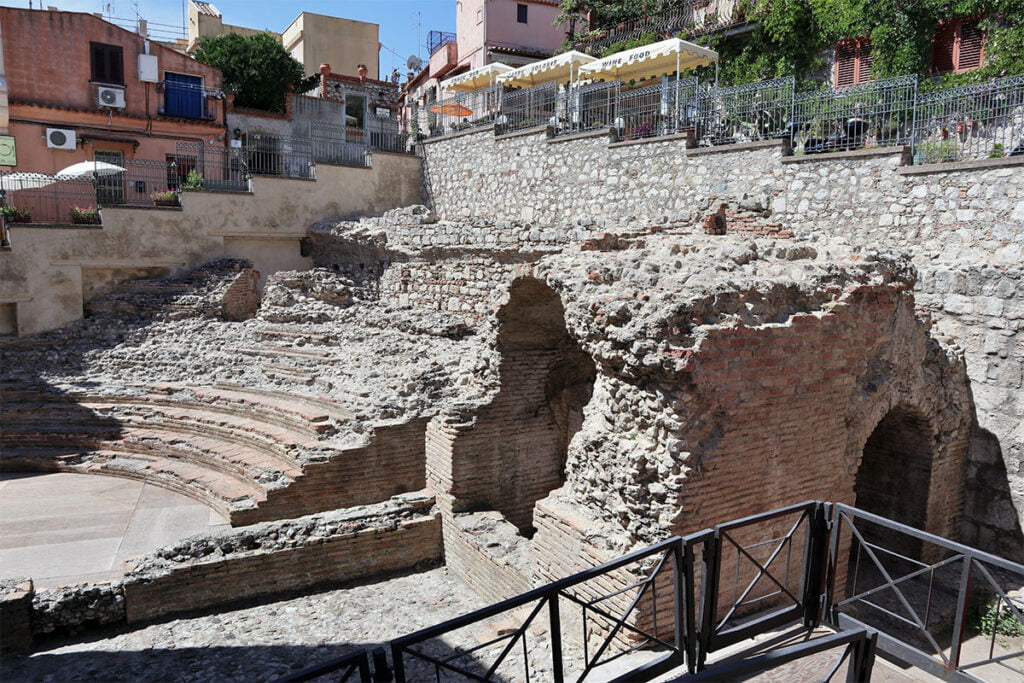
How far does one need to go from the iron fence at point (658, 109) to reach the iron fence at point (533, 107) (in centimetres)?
179

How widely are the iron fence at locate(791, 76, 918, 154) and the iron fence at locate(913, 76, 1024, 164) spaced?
29 centimetres

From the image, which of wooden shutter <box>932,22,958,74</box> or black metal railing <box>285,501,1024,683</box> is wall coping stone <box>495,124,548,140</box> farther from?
black metal railing <box>285,501,1024,683</box>

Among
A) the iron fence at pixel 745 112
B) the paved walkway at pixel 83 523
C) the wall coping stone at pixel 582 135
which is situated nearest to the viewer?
the paved walkway at pixel 83 523

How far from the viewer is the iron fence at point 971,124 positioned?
8.22 metres

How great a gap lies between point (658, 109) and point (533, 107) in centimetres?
342

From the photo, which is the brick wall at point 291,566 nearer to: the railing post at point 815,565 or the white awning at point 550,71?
the railing post at point 815,565

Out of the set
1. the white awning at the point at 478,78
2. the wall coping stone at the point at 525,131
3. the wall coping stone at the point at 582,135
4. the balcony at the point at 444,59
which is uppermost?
the balcony at the point at 444,59

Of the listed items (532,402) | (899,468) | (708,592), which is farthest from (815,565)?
(532,402)

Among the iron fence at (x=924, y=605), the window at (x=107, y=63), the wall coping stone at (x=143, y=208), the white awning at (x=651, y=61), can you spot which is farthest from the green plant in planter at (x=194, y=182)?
the iron fence at (x=924, y=605)

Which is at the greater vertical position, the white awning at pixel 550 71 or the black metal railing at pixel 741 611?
the white awning at pixel 550 71

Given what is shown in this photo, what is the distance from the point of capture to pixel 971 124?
8562 millimetres

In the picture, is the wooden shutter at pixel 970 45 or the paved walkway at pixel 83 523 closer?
the paved walkway at pixel 83 523

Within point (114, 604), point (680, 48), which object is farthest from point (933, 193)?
point (114, 604)

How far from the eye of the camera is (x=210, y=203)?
1473 cm
